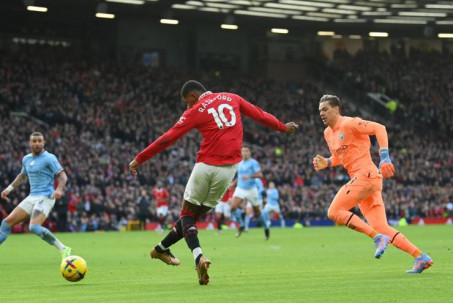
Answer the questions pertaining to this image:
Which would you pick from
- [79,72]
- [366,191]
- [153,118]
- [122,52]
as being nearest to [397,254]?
[366,191]

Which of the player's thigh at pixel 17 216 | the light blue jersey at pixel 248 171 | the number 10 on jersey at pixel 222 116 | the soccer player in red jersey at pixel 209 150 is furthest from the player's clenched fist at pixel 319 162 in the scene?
the light blue jersey at pixel 248 171

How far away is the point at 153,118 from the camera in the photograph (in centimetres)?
4444

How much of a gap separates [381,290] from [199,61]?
46224mm

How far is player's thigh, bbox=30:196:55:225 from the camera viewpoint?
15.1 metres

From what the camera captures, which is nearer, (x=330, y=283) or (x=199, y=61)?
(x=330, y=283)

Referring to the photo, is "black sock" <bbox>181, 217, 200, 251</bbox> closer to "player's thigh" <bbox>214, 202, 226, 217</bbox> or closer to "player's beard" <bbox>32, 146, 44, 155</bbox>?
"player's beard" <bbox>32, 146, 44, 155</bbox>

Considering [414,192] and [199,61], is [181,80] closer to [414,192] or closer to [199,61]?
[199,61]

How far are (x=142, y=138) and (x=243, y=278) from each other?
104 ft

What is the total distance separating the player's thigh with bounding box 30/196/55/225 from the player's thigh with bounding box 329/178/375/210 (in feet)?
18.4

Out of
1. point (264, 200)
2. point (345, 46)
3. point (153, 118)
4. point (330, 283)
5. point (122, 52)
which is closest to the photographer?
point (330, 283)

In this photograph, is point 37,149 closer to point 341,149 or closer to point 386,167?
point 341,149

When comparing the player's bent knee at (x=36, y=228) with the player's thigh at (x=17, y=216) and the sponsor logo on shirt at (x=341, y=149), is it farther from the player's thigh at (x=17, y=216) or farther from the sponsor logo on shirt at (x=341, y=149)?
the sponsor logo on shirt at (x=341, y=149)

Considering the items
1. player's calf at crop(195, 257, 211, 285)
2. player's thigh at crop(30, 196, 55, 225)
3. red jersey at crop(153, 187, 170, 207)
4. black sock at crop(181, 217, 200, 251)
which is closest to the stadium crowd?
red jersey at crop(153, 187, 170, 207)

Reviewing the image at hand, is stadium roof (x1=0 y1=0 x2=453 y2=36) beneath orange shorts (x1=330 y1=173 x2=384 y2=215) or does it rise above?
above
